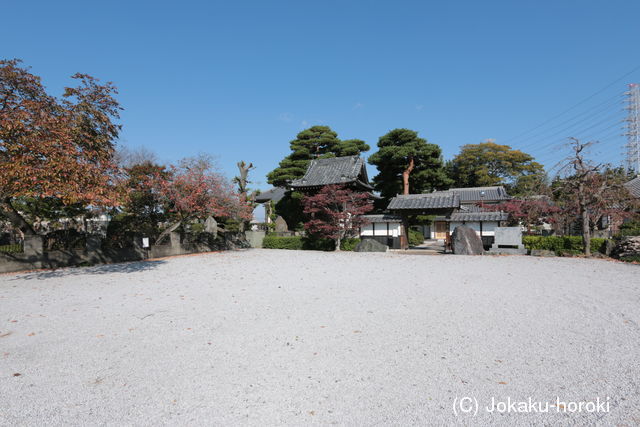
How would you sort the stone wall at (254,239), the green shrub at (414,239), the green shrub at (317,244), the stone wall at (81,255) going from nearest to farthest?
1. the stone wall at (81,255)
2. the green shrub at (317,244)
3. the stone wall at (254,239)
4. the green shrub at (414,239)

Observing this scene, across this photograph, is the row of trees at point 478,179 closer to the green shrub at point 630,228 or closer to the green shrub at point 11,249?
the green shrub at point 630,228

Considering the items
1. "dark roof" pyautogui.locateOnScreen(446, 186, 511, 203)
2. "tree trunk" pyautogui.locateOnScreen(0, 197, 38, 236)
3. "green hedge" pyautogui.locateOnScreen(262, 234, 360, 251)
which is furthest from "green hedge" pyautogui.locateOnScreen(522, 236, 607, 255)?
"tree trunk" pyautogui.locateOnScreen(0, 197, 38, 236)

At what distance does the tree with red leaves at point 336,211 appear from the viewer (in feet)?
57.8

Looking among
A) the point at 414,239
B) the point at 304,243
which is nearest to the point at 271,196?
the point at 304,243

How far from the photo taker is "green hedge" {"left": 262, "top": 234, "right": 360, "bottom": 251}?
59.7 ft

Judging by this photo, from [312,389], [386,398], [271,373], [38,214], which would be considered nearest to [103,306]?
[271,373]

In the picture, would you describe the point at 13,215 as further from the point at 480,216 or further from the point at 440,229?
the point at 440,229

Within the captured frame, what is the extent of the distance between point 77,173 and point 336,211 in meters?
12.4

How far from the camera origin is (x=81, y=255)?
11.7m

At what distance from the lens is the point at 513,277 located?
849 centimetres

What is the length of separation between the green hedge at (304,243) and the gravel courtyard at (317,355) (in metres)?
11.2

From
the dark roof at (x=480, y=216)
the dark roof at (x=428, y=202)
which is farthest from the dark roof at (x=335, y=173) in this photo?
the dark roof at (x=480, y=216)

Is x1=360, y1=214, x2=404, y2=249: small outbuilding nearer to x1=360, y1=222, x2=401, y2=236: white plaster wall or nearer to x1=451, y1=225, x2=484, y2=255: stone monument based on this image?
x1=360, y1=222, x2=401, y2=236: white plaster wall

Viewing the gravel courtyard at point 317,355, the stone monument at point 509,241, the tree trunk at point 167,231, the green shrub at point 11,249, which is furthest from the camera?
the tree trunk at point 167,231
